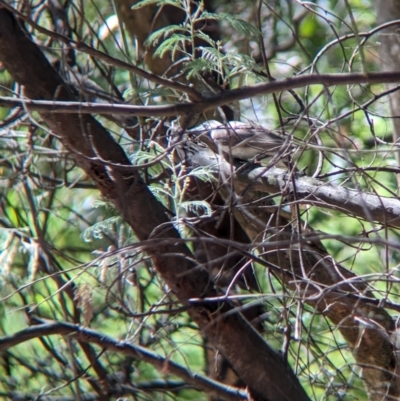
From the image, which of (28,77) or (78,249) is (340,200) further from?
(78,249)

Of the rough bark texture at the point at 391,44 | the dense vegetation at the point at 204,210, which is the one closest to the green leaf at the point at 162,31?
the dense vegetation at the point at 204,210

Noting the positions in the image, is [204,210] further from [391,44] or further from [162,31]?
[391,44]

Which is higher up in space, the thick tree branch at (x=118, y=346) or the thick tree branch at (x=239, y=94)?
the thick tree branch at (x=239, y=94)

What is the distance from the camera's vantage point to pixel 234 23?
7.42 ft

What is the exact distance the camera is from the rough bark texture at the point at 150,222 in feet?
8.32

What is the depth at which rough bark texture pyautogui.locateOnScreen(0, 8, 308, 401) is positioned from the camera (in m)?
2.54

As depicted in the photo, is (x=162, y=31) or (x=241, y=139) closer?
(x=162, y=31)

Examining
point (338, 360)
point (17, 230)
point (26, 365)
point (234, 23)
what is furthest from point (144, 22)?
point (338, 360)

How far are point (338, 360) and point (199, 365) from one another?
33.6 inches

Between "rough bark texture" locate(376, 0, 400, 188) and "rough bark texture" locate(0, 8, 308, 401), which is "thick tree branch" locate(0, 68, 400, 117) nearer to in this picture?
"rough bark texture" locate(0, 8, 308, 401)

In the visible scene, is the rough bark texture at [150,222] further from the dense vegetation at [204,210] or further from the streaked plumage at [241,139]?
the streaked plumage at [241,139]

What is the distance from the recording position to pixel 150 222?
2.59m

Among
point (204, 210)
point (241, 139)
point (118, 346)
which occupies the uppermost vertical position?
point (241, 139)

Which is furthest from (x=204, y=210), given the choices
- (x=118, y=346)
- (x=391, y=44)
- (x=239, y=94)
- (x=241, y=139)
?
(x=239, y=94)
